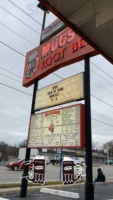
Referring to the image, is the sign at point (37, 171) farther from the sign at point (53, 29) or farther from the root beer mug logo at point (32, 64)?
A: the sign at point (53, 29)

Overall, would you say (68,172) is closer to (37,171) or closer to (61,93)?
(37,171)

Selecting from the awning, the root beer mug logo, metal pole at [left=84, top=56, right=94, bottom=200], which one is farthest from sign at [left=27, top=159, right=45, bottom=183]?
the awning

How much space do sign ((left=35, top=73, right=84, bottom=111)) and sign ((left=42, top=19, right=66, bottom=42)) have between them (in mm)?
2697

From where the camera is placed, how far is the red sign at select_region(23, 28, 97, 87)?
30.1ft

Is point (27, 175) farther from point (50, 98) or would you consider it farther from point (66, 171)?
point (50, 98)

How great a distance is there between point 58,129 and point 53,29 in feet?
16.0

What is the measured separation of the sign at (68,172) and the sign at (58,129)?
58cm

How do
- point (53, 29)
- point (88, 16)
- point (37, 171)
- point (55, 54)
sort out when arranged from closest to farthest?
1. point (88, 16)
2. point (37, 171)
3. point (55, 54)
4. point (53, 29)

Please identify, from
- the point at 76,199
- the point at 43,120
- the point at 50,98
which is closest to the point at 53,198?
the point at 76,199

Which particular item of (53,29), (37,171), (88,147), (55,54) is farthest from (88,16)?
(53,29)

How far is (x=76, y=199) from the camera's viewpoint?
8953 mm

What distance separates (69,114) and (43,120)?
4.96ft

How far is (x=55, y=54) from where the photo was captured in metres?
10.3

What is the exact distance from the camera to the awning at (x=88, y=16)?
13.8 feet
